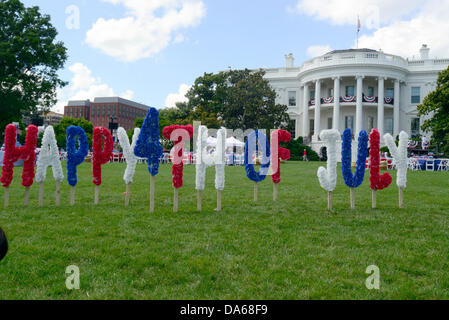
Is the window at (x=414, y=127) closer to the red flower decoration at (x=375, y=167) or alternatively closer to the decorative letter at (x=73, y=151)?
the red flower decoration at (x=375, y=167)

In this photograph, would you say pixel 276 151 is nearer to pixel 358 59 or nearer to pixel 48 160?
pixel 48 160

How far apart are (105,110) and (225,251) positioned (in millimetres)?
128870

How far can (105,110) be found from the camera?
12450 centimetres

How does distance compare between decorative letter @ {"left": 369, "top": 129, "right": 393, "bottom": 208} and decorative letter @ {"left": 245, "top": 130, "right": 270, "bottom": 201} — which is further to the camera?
decorative letter @ {"left": 245, "top": 130, "right": 270, "bottom": 201}

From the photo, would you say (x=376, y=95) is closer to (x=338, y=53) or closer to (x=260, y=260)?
(x=338, y=53)

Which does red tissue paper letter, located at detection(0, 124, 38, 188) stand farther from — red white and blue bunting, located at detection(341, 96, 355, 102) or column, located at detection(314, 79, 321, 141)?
red white and blue bunting, located at detection(341, 96, 355, 102)

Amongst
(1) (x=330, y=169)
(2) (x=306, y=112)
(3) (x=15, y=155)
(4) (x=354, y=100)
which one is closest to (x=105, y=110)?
(2) (x=306, y=112)

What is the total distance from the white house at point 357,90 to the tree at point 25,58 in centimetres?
2793

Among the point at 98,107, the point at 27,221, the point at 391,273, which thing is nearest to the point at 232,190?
the point at 27,221

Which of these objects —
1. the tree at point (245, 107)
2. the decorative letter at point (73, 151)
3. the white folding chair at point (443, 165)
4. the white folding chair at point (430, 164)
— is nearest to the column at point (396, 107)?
the tree at point (245, 107)

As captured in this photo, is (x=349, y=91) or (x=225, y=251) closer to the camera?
(x=225, y=251)

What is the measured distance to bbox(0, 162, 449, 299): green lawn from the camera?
3.31 metres

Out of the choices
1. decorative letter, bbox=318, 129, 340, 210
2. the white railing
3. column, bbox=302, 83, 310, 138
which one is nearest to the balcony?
column, bbox=302, 83, 310, 138

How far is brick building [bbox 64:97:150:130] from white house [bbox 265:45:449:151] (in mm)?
87792
